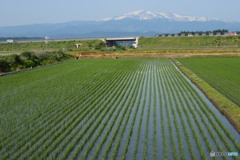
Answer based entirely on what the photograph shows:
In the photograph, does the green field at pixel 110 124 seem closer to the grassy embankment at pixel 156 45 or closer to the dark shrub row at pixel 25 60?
the dark shrub row at pixel 25 60

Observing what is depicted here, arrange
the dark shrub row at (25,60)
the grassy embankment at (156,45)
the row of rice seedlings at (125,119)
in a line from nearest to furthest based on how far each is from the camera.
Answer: the row of rice seedlings at (125,119) → the dark shrub row at (25,60) → the grassy embankment at (156,45)

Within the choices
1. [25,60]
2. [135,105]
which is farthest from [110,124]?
[25,60]

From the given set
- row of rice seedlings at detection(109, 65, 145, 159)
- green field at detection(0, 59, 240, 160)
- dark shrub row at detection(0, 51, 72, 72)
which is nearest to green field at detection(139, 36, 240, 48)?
dark shrub row at detection(0, 51, 72, 72)

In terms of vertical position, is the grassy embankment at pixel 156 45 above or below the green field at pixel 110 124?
below

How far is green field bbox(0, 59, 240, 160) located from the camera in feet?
21.1

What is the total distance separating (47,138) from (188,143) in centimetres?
368

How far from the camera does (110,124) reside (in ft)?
27.7

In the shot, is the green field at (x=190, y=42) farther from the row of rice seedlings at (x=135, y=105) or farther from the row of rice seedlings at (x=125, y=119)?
the row of rice seedlings at (x=125, y=119)

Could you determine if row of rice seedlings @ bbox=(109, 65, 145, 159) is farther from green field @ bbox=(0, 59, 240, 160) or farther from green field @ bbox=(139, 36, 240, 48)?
green field @ bbox=(139, 36, 240, 48)

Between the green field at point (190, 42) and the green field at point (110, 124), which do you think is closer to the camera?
the green field at point (110, 124)

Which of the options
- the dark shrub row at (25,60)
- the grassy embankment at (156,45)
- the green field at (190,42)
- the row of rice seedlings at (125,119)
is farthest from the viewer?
the green field at (190,42)

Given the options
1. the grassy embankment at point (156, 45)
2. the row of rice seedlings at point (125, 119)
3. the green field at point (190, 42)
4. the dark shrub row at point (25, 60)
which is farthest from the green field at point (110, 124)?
the green field at point (190, 42)

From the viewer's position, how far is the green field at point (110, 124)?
642 centimetres

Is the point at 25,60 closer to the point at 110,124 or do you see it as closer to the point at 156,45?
the point at 110,124
